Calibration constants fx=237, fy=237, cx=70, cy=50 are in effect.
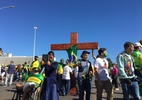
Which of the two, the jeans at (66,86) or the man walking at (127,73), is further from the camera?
the jeans at (66,86)

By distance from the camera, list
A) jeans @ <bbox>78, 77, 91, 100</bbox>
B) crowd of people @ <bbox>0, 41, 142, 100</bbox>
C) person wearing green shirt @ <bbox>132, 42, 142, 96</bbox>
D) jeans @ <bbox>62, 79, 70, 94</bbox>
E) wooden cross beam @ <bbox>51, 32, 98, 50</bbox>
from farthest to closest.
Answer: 1. wooden cross beam @ <bbox>51, 32, 98, 50</bbox>
2. jeans @ <bbox>62, 79, 70, 94</bbox>
3. jeans @ <bbox>78, 77, 91, 100</bbox>
4. person wearing green shirt @ <bbox>132, 42, 142, 96</bbox>
5. crowd of people @ <bbox>0, 41, 142, 100</bbox>

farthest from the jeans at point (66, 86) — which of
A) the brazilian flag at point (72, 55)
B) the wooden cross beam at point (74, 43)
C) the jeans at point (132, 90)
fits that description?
the jeans at point (132, 90)

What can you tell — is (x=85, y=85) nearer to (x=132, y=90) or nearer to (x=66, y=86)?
(x=132, y=90)

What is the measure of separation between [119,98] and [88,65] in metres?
3.96

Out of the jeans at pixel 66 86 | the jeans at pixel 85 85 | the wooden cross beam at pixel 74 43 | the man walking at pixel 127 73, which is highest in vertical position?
the wooden cross beam at pixel 74 43

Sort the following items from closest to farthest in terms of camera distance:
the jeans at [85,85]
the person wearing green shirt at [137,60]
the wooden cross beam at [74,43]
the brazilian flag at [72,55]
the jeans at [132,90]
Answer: the jeans at [132,90]
the person wearing green shirt at [137,60]
the jeans at [85,85]
the brazilian flag at [72,55]
the wooden cross beam at [74,43]

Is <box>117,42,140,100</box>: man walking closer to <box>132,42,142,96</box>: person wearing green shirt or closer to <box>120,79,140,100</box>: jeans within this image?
<box>120,79,140,100</box>: jeans

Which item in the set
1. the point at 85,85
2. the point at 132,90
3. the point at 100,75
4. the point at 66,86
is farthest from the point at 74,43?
the point at 132,90

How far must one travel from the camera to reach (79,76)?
7.17 meters

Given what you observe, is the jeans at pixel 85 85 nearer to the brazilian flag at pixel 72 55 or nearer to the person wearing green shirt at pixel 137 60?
the person wearing green shirt at pixel 137 60

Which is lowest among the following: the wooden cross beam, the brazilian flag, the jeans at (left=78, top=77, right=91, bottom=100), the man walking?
the jeans at (left=78, top=77, right=91, bottom=100)

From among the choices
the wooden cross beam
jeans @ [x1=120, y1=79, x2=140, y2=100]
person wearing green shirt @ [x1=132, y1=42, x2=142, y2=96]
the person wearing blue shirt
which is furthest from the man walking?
the wooden cross beam

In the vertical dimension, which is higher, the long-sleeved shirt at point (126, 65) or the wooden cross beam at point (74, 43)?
the wooden cross beam at point (74, 43)

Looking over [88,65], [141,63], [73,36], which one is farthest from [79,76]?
[73,36]
